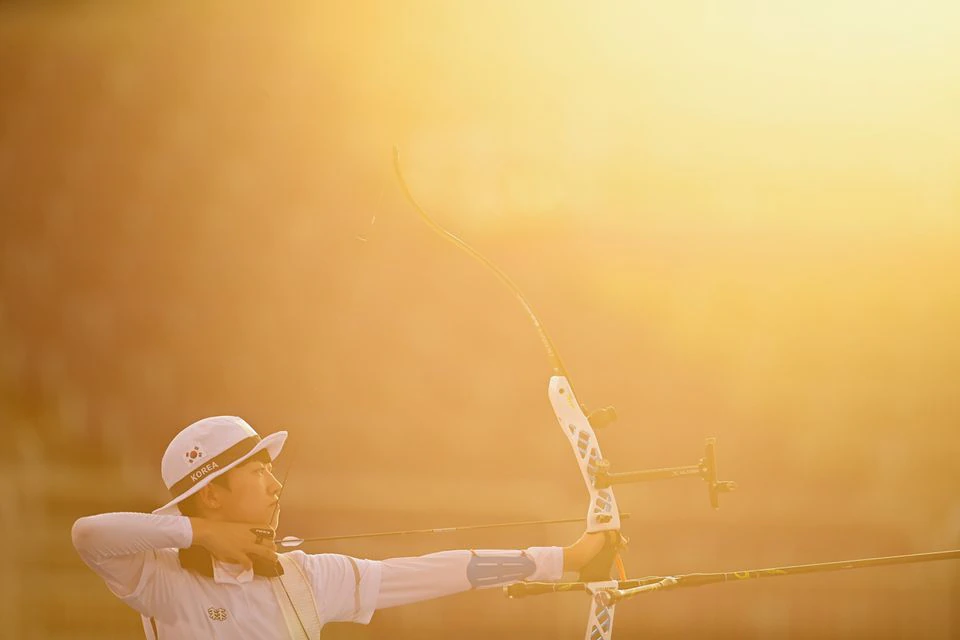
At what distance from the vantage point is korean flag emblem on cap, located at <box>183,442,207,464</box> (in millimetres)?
2090

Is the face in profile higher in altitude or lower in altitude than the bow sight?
higher

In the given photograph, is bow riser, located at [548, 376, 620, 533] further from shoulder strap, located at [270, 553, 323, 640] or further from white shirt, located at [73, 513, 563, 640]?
shoulder strap, located at [270, 553, 323, 640]

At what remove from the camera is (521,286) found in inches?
201

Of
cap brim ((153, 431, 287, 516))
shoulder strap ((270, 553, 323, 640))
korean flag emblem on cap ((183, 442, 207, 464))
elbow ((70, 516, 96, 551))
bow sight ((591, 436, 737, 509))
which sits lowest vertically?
shoulder strap ((270, 553, 323, 640))

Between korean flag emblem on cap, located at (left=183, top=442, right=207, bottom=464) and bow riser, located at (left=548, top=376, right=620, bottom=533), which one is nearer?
korean flag emblem on cap, located at (left=183, top=442, right=207, bottom=464)

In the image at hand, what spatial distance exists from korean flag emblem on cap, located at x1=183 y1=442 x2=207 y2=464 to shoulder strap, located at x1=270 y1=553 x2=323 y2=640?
0.29 metres

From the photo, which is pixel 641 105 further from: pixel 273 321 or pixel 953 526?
pixel 953 526

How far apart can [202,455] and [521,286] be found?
10.4 feet

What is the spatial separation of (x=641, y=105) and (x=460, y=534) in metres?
2.46

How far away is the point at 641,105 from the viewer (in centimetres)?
509

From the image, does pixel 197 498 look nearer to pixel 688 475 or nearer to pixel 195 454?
pixel 195 454

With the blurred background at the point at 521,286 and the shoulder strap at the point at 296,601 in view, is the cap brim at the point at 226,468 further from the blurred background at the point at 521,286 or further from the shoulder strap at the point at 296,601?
the blurred background at the point at 521,286

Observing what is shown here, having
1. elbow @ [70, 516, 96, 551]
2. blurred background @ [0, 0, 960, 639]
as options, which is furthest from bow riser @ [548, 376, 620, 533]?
blurred background @ [0, 0, 960, 639]

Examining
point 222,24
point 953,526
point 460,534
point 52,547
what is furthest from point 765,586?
point 222,24
